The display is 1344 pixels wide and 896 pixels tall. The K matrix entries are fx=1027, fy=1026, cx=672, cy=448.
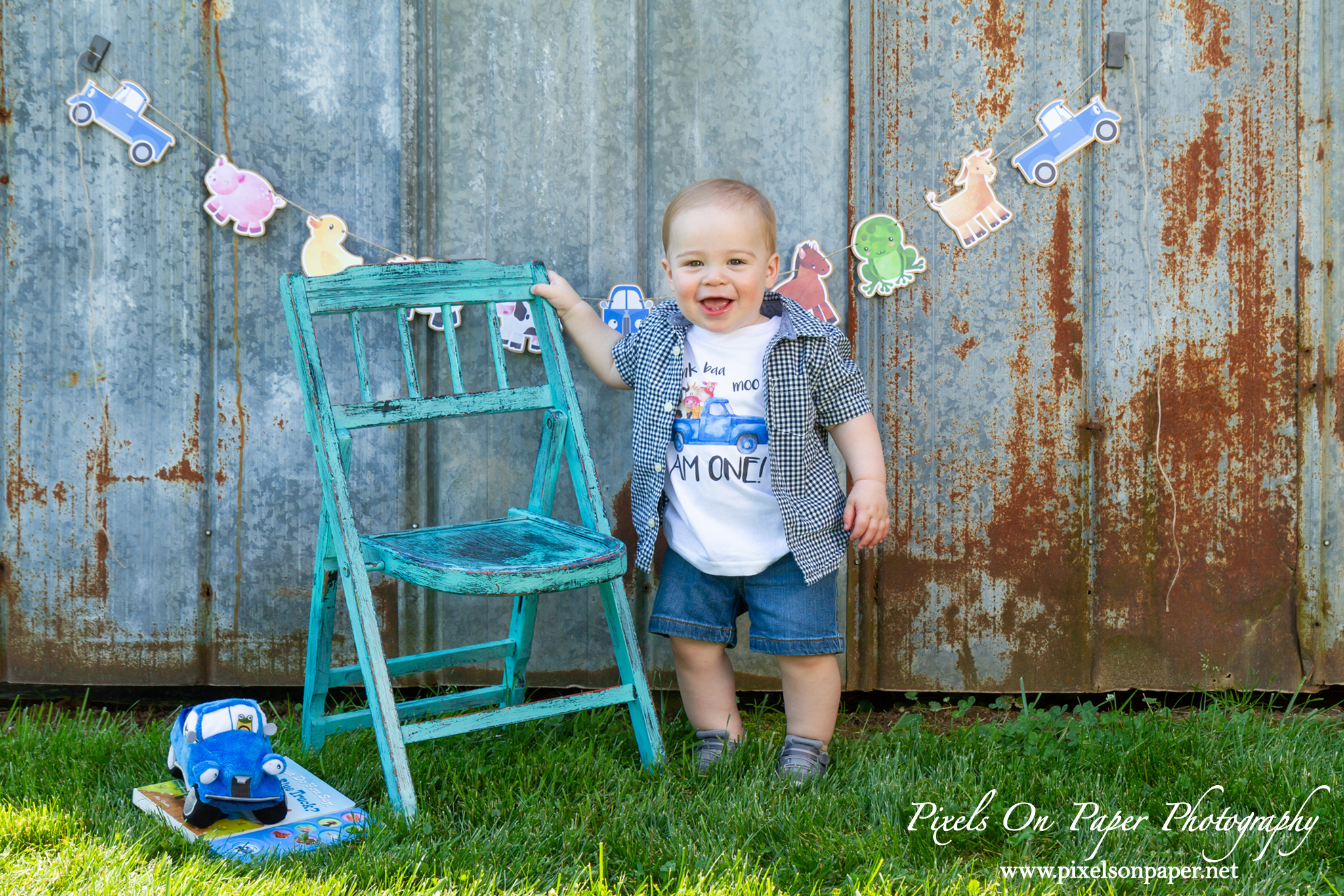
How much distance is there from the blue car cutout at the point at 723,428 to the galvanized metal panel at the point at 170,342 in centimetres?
88

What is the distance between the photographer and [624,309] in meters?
2.62

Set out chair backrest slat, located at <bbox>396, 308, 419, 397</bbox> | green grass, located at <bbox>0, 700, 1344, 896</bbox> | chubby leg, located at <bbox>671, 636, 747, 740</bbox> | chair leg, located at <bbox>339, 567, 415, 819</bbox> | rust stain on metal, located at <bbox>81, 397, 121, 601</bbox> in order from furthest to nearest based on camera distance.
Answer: rust stain on metal, located at <bbox>81, 397, 121, 601</bbox> → chubby leg, located at <bbox>671, 636, 747, 740</bbox> → chair backrest slat, located at <bbox>396, 308, 419, 397</bbox> → chair leg, located at <bbox>339, 567, 415, 819</bbox> → green grass, located at <bbox>0, 700, 1344, 896</bbox>

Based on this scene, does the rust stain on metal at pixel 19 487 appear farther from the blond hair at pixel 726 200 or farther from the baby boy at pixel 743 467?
the blond hair at pixel 726 200

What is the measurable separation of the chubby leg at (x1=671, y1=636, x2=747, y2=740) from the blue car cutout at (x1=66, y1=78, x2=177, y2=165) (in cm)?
182

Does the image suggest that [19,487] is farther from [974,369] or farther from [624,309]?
[974,369]

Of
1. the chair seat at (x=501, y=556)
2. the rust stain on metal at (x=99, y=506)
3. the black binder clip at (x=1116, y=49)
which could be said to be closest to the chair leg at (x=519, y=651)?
the chair seat at (x=501, y=556)

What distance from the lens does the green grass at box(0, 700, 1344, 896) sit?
1716 mm

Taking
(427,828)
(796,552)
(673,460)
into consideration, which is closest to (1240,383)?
(796,552)

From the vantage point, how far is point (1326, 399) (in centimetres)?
263

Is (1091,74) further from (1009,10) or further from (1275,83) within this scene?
(1275,83)

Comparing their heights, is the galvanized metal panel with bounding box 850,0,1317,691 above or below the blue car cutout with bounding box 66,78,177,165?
below

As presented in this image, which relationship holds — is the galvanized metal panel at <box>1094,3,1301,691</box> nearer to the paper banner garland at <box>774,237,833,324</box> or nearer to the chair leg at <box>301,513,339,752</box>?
the paper banner garland at <box>774,237,833,324</box>

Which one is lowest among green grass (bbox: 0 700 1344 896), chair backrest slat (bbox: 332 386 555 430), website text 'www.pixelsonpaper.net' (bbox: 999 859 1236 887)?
website text 'www.pixelsonpaper.net' (bbox: 999 859 1236 887)

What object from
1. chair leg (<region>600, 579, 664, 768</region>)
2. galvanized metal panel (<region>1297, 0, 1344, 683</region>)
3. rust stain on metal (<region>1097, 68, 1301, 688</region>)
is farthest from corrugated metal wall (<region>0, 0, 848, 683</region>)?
galvanized metal panel (<region>1297, 0, 1344, 683</region>)
